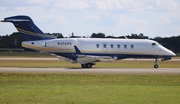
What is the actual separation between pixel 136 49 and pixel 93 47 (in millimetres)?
4751

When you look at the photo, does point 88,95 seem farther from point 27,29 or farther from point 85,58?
point 27,29

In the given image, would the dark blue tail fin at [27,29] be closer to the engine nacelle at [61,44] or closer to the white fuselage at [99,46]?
the white fuselage at [99,46]

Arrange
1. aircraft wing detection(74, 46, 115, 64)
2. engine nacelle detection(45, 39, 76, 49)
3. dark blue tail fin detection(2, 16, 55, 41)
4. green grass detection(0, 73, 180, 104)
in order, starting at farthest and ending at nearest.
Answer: dark blue tail fin detection(2, 16, 55, 41) → engine nacelle detection(45, 39, 76, 49) → aircraft wing detection(74, 46, 115, 64) → green grass detection(0, 73, 180, 104)

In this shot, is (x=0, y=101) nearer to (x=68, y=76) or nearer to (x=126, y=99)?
(x=126, y=99)

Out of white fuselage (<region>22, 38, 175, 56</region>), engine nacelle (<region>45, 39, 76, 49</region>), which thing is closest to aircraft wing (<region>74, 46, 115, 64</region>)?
white fuselage (<region>22, 38, 175, 56</region>)

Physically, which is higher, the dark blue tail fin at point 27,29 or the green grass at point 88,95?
the dark blue tail fin at point 27,29

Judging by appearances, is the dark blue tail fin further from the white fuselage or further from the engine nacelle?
the engine nacelle

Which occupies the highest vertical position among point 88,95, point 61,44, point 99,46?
point 61,44

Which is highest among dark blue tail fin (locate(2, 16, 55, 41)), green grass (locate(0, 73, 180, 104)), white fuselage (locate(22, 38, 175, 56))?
dark blue tail fin (locate(2, 16, 55, 41))

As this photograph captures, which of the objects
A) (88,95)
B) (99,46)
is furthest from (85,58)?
(88,95)

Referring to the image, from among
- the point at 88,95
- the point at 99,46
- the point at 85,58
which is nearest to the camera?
the point at 88,95

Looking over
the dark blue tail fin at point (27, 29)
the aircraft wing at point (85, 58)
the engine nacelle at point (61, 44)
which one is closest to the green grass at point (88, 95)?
the aircraft wing at point (85, 58)

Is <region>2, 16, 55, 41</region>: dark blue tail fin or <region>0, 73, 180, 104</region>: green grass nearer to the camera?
<region>0, 73, 180, 104</region>: green grass

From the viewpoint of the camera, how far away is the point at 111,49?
149 feet
